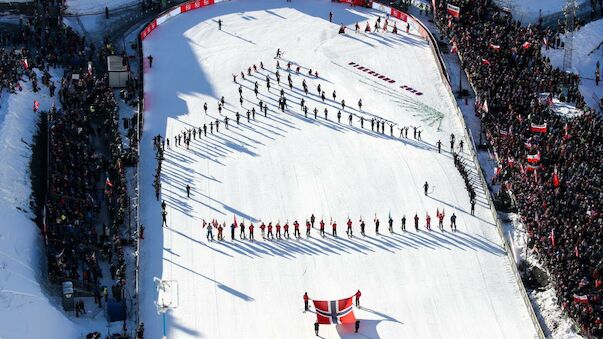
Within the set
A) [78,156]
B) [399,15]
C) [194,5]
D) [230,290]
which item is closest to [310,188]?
[230,290]

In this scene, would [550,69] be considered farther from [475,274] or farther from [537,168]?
[475,274]

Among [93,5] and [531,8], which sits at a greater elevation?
[531,8]

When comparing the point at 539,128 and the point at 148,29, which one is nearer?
the point at 539,128

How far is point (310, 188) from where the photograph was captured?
3179 inches

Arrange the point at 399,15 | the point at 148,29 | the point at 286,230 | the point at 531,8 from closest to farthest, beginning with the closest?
1. the point at 286,230
2. the point at 148,29
3. the point at 399,15
4. the point at 531,8

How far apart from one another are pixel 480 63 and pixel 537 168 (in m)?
15.0

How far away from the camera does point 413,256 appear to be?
73750mm

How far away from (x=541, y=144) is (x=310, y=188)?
513 inches

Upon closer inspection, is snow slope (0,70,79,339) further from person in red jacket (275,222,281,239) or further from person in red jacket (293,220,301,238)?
person in red jacket (293,220,301,238)

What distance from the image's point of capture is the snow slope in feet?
223

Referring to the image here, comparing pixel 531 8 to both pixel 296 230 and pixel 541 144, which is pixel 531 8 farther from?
pixel 296 230

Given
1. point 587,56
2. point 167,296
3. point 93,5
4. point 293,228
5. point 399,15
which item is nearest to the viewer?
point 167,296

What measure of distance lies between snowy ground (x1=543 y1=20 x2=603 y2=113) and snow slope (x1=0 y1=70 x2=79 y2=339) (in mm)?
34636

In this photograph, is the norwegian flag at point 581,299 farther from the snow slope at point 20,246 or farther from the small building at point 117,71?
the small building at point 117,71
